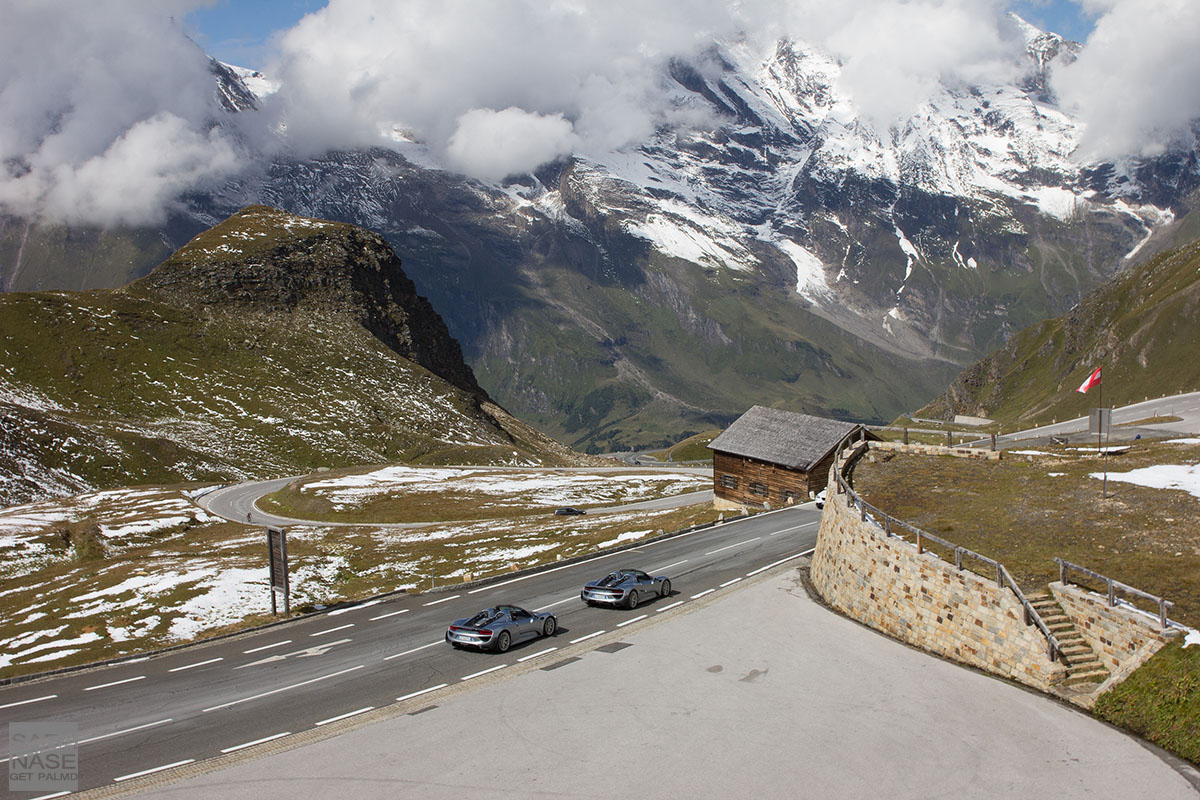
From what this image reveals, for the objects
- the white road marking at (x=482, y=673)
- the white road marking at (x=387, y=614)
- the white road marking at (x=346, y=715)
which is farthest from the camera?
the white road marking at (x=387, y=614)

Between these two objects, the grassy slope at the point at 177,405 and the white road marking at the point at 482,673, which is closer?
the white road marking at the point at 482,673

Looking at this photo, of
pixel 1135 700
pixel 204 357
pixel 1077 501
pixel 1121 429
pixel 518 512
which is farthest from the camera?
pixel 204 357

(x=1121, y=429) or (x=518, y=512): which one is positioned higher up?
(x=1121, y=429)

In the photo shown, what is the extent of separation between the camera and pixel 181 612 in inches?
2135

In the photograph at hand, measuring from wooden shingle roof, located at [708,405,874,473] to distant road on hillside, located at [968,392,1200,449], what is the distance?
21794mm

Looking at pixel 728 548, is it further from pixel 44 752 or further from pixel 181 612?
pixel 44 752

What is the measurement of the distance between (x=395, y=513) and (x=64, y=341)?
362 ft

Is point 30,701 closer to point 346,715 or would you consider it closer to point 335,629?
point 335,629

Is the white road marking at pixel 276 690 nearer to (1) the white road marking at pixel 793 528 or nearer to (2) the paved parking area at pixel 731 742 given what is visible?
A: (2) the paved parking area at pixel 731 742

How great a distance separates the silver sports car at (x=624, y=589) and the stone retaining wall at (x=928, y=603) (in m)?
8.86

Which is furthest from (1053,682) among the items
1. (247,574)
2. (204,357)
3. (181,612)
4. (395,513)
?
(204,357)

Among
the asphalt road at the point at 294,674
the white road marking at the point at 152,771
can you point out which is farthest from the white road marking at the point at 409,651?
the white road marking at the point at 152,771

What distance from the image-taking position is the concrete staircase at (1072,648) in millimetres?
28938

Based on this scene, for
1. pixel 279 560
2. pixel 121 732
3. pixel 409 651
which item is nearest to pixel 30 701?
pixel 121 732
